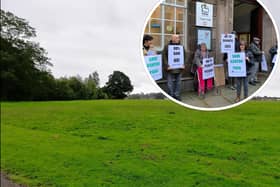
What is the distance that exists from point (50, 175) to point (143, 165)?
682mm

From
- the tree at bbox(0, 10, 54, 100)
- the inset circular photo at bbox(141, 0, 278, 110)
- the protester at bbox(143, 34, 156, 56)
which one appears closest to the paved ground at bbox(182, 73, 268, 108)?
the inset circular photo at bbox(141, 0, 278, 110)

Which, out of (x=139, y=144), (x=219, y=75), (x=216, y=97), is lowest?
(x=139, y=144)

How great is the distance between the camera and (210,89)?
5.88 feet

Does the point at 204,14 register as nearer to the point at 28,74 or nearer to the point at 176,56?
the point at 176,56

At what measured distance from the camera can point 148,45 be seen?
1898 millimetres

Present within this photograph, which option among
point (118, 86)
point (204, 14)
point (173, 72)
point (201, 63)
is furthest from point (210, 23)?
point (118, 86)

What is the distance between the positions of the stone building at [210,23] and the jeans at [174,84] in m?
0.03

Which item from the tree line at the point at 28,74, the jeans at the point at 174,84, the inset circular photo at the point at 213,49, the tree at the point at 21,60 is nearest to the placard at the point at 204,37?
the inset circular photo at the point at 213,49

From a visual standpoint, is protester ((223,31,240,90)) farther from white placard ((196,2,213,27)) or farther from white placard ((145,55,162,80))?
white placard ((145,55,162,80))

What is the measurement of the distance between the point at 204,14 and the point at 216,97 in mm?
443

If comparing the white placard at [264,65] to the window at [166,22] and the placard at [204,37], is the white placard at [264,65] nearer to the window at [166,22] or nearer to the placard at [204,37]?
the placard at [204,37]

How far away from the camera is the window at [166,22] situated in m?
1.78

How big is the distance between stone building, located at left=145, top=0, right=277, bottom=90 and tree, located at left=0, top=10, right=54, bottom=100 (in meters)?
1.11

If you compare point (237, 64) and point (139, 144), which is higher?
point (237, 64)
